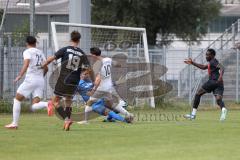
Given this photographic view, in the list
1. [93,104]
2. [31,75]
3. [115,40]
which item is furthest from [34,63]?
[115,40]

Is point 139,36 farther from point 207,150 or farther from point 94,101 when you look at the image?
point 207,150

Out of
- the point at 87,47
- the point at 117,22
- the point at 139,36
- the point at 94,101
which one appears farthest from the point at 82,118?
the point at 117,22

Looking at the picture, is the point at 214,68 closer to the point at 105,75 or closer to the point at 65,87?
the point at 105,75

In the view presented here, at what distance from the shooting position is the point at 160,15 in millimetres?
54906

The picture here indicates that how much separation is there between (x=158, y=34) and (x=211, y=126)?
4033cm

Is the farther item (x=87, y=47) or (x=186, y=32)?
(x=186, y=32)

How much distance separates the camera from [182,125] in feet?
61.5

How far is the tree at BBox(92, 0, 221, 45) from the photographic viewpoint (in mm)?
53438

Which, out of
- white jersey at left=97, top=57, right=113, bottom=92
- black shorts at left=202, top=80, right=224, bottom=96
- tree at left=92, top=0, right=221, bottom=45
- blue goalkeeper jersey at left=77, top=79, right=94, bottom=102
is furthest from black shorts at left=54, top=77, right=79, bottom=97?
tree at left=92, top=0, right=221, bottom=45

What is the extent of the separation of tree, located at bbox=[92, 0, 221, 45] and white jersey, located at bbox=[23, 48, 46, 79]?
35.8m

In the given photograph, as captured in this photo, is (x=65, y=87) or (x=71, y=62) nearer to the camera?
(x=71, y=62)

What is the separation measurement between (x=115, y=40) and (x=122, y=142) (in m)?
15.2

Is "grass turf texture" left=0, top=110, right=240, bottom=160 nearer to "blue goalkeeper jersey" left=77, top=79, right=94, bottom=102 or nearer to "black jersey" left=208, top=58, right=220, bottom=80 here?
"blue goalkeeper jersey" left=77, top=79, right=94, bottom=102

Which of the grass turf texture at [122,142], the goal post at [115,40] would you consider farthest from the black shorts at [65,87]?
the goal post at [115,40]
